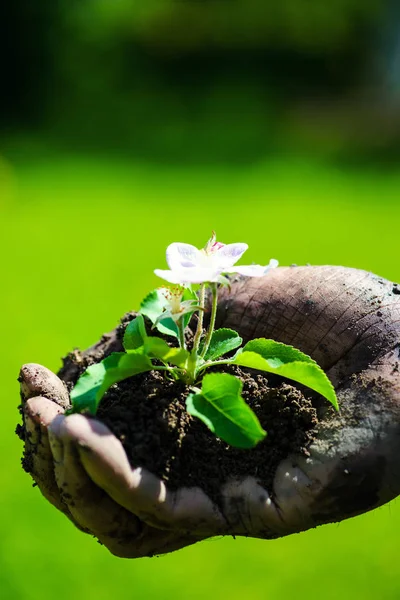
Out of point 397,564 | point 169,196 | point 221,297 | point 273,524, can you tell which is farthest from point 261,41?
point 273,524

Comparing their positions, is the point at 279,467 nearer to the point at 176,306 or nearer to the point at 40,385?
the point at 176,306

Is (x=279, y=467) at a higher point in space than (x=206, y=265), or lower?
lower

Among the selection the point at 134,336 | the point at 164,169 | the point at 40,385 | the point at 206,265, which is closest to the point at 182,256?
the point at 206,265

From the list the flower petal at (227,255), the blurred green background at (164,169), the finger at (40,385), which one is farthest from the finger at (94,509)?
the blurred green background at (164,169)

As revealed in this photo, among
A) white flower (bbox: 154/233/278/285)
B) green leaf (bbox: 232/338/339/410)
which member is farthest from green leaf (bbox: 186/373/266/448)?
white flower (bbox: 154/233/278/285)

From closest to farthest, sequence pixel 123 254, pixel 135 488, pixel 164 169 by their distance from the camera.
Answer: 1. pixel 135 488
2. pixel 123 254
3. pixel 164 169

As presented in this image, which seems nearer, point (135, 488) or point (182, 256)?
point (135, 488)

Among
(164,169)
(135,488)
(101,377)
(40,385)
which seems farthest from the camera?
(164,169)

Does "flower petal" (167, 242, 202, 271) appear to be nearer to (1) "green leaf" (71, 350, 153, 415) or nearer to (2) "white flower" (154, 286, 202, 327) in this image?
(2) "white flower" (154, 286, 202, 327)
